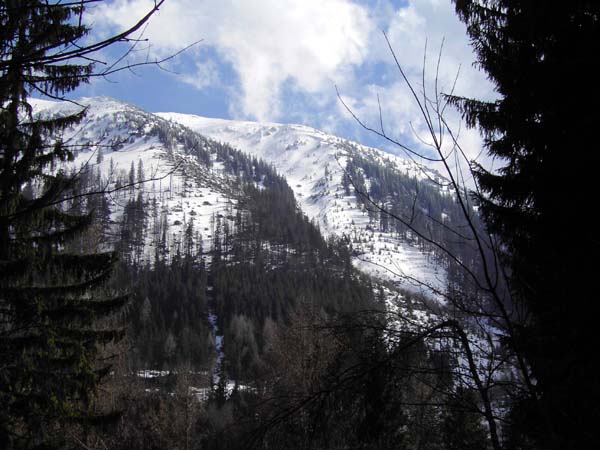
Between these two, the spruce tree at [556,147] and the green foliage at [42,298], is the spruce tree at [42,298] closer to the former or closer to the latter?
the green foliage at [42,298]

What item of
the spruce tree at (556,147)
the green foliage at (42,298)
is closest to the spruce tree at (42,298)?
the green foliage at (42,298)

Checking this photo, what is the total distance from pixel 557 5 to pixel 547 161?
1.36 metres

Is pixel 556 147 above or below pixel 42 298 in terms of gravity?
above

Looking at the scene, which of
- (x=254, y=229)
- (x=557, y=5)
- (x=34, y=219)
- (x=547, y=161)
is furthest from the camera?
(x=254, y=229)

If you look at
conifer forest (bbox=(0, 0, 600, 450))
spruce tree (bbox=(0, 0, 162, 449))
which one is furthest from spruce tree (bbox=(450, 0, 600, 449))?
spruce tree (bbox=(0, 0, 162, 449))

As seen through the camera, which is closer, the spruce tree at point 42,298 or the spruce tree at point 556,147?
the spruce tree at point 556,147

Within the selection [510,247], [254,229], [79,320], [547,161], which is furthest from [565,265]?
[254,229]

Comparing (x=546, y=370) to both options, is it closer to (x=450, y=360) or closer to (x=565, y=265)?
(x=450, y=360)

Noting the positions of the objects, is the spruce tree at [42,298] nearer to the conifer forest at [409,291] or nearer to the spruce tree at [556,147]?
the conifer forest at [409,291]

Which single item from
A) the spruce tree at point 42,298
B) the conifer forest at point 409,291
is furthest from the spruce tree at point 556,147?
the spruce tree at point 42,298

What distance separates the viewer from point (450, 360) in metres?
2.06

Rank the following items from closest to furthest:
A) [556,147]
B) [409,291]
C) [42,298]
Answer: [556,147] → [42,298] → [409,291]

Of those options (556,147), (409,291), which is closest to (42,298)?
(409,291)

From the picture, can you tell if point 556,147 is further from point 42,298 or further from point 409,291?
point 42,298
